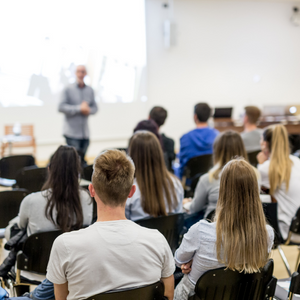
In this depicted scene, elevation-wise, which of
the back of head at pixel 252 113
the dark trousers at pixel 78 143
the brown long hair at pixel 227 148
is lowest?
the dark trousers at pixel 78 143

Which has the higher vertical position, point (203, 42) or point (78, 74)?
point (203, 42)

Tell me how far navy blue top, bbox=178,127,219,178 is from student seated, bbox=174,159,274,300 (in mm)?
2427

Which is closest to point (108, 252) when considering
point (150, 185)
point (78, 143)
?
point (150, 185)

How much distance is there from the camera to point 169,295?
139 cm

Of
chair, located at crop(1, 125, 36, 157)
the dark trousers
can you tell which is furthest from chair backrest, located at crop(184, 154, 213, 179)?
chair, located at crop(1, 125, 36, 157)

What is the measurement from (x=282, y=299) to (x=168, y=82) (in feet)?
22.4

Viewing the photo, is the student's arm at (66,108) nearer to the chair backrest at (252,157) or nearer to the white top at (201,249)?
the chair backrest at (252,157)

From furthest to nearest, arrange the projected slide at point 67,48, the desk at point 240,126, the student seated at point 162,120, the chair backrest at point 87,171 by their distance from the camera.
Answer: the projected slide at point 67,48, the desk at point 240,126, the student seated at point 162,120, the chair backrest at point 87,171

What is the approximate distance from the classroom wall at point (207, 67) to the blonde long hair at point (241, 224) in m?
6.18

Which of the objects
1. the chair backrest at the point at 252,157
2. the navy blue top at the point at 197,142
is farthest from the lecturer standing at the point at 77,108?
the chair backrest at the point at 252,157

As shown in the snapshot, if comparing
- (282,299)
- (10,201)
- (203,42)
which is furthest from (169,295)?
(203,42)

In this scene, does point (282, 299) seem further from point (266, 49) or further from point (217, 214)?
point (266, 49)

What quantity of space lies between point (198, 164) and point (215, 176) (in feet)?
4.34

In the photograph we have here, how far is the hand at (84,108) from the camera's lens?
4.84 m
